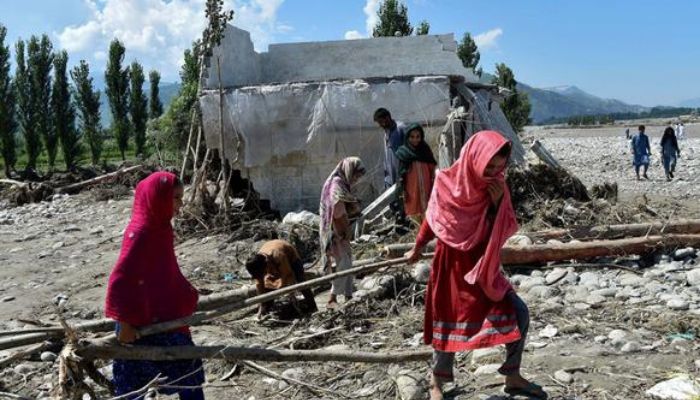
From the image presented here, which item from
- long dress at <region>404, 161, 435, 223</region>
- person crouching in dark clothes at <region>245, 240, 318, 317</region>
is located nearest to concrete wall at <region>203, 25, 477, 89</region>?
long dress at <region>404, 161, 435, 223</region>

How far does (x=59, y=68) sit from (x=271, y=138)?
63.9 feet

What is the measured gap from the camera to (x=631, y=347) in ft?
12.2

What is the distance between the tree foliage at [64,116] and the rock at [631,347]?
23652 millimetres

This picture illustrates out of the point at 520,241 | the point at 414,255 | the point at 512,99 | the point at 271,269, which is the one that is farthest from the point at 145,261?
the point at 512,99

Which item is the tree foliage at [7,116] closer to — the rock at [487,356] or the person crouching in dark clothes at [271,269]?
the person crouching in dark clothes at [271,269]

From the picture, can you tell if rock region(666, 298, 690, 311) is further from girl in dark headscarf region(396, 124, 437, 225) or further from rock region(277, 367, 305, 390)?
girl in dark headscarf region(396, 124, 437, 225)

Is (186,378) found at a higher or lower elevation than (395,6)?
lower

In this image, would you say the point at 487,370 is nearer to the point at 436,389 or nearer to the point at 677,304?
the point at 436,389

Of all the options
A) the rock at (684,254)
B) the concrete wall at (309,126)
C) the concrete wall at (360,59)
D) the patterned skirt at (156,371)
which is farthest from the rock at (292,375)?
the concrete wall at (360,59)

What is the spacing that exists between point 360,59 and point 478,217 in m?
10.0

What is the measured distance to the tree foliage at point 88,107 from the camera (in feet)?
84.9

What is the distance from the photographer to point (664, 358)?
3.54 metres

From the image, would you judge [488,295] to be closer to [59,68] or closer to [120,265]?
[120,265]

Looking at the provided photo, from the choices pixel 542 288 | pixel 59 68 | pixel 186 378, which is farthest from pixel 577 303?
pixel 59 68
